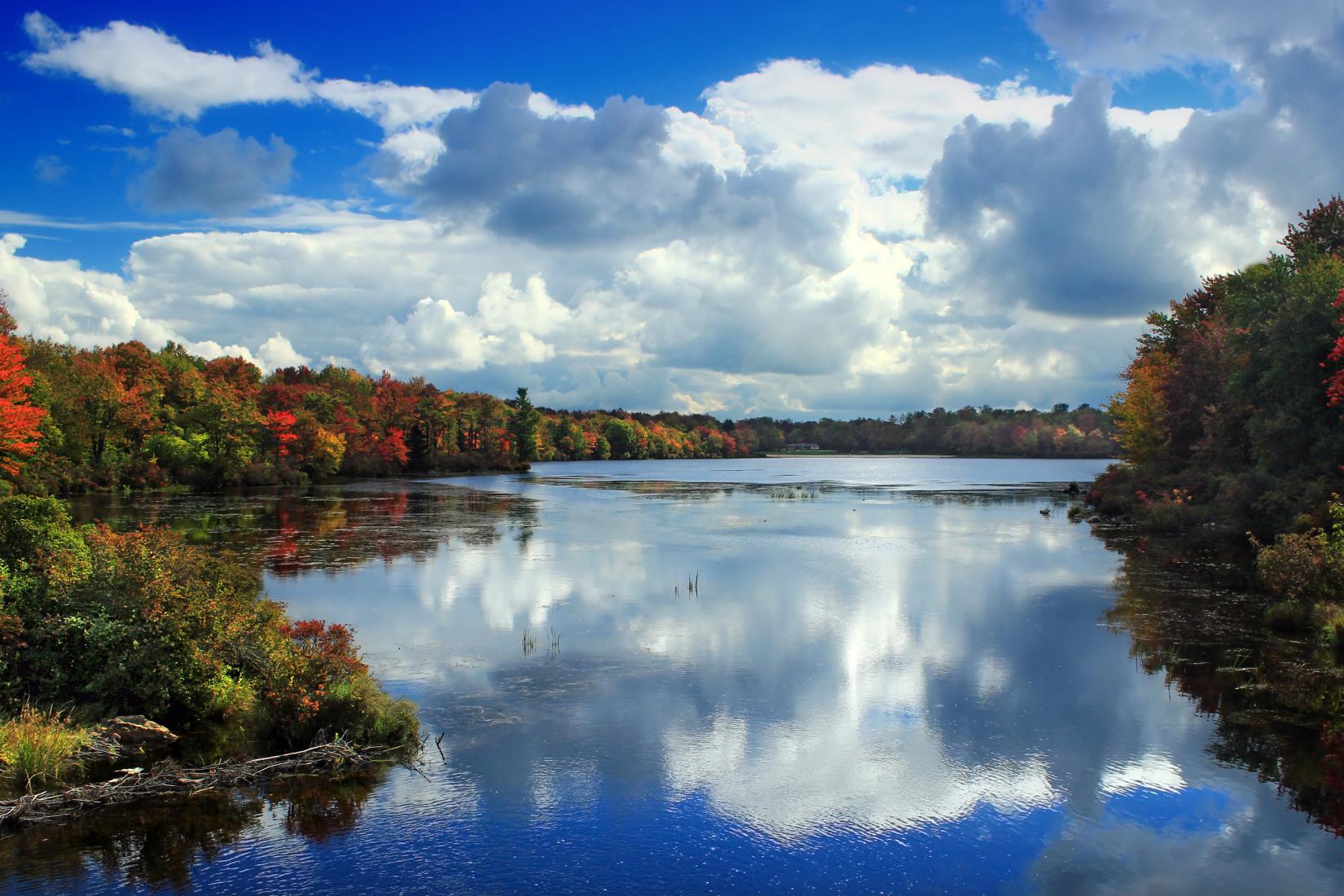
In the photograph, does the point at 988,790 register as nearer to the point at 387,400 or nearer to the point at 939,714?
the point at 939,714

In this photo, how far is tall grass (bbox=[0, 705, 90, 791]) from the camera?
10891 mm

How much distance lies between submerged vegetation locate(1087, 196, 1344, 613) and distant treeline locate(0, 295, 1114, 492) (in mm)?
44581

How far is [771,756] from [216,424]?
2699 inches

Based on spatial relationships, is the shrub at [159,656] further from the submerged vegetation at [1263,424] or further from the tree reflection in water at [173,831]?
the submerged vegetation at [1263,424]

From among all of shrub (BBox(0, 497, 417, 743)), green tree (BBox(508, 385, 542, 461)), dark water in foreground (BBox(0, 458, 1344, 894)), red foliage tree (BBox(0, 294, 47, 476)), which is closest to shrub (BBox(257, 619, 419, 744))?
shrub (BBox(0, 497, 417, 743))

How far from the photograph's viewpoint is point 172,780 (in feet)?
36.9

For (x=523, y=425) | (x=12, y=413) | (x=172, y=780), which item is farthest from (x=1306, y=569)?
(x=523, y=425)

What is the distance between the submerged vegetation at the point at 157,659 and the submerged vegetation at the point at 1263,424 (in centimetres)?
1974

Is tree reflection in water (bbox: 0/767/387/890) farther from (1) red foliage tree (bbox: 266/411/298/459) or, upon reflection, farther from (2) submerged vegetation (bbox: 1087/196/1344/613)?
(1) red foliage tree (bbox: 266/411/298/459)

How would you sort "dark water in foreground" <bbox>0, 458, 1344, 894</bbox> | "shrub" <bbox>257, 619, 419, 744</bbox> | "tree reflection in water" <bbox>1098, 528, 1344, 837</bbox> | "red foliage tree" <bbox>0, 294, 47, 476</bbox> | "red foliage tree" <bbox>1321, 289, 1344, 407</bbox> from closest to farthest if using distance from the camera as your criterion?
"dark water in foreground" <bbox>0, 458, 1344, 894</bbox> < "tree reflection in water" <bbox>1098, 528, 1344, 837</bbox> < "shrub" <bbox>257, 619, 419, 744</bbox> < "red foliage tree" <bbox>1321, 289, 1344, 407</bbox> < "red foliage tree" <bbox>0, 294, 47, 476</bbox>

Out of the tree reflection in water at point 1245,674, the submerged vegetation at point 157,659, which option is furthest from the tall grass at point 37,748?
the tree reflection in water at point 1245,674

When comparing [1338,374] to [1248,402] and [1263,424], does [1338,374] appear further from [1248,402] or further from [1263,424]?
[1248,402]

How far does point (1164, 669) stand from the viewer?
17156mm

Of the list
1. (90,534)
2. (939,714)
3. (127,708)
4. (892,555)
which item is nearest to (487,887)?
Result: (127,708)
